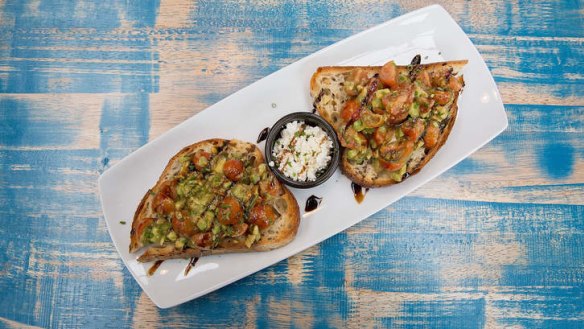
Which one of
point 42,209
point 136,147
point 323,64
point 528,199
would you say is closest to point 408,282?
point 528,199

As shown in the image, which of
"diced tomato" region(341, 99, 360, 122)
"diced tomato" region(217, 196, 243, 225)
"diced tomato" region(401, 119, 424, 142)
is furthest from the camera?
"diced tomato" region(341, 99, 360, 122)

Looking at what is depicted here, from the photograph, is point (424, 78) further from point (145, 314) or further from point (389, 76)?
point (145, 314)

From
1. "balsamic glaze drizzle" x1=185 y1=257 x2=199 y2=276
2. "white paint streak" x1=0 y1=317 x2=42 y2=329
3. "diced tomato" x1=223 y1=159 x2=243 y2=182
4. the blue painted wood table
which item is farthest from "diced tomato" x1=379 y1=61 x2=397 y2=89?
"white paint streak" x1=0 y1=317 x2=42 y2=329

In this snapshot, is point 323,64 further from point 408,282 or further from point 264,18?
point 408,282

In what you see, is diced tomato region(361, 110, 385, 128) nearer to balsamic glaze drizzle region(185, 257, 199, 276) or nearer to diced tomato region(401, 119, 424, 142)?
diced tomato region(401, 119, 424, 142)

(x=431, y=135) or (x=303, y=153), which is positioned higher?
(x=431, y=135)

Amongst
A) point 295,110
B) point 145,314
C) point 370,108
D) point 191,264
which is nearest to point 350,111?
point 370,108

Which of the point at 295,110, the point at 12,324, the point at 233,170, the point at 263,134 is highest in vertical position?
the point at 295,110
